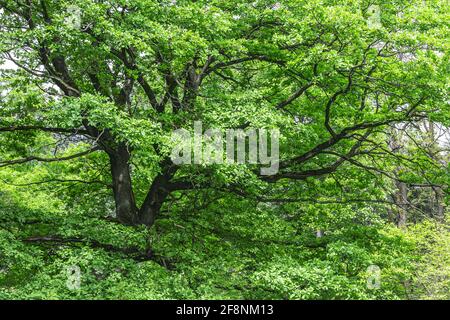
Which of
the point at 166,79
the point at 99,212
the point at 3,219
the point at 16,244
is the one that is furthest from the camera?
the point at 99,212

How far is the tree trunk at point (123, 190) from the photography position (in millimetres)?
11206

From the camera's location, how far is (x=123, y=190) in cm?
1138

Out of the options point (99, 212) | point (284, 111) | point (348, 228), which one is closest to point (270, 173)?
point (284, 111)

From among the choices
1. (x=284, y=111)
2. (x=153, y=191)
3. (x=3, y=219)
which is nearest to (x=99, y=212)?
(x=153, y=191)

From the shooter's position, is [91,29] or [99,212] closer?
[91,29]

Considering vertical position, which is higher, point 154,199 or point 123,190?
point 123,190

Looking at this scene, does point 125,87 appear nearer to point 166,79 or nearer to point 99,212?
point 166,79

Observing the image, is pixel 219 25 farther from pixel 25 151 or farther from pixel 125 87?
pixel 25 151

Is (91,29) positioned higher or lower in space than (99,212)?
higher

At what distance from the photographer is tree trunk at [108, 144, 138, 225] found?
36.8ft
